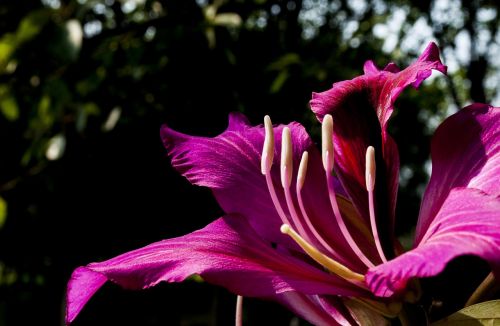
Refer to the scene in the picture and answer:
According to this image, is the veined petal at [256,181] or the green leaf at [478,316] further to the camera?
the veined petal at [256,181]

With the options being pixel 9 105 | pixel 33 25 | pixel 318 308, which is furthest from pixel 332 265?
pixel 9 105

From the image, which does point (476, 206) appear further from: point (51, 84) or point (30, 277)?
point (30, 277)

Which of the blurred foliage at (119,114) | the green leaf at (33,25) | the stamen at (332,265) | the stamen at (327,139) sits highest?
the stamen at (327,139)

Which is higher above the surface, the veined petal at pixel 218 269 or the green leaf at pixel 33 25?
the green leaf at pixel 33 25

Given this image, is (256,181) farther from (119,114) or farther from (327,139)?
(119,114)

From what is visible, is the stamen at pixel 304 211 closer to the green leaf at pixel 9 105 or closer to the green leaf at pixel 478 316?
the green leaf at pixel 478 316

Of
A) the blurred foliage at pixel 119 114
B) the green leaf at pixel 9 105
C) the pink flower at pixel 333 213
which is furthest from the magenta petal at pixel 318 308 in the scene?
the green leaf at pixel 9 105

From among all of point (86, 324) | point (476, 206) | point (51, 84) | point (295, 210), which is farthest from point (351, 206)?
point (86, 324)

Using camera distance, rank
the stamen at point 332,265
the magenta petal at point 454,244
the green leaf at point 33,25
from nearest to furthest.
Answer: the magenta petal at point 454,244 < the stamen at point 332,265 < the green leaf at point 33,25
